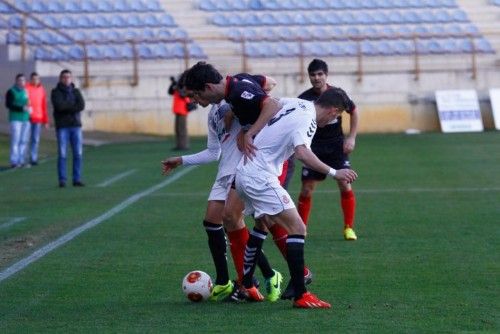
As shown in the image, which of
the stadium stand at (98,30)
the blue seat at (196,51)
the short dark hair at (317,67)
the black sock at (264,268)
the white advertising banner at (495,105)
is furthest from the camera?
the blue seat at (196,51)

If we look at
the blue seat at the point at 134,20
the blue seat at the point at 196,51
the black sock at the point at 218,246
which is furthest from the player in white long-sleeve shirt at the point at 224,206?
the blue seat at the point at 134,20

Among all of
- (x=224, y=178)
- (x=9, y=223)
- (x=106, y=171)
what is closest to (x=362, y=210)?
(x=9, y=223)

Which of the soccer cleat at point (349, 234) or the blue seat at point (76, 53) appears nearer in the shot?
the soccer cleat at point (349, 234)

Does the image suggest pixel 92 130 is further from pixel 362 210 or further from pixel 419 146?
pixel 362 210

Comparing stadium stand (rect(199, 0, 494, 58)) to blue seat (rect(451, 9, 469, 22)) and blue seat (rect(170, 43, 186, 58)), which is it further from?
blue seat (rect(170, 43, 186, 58))

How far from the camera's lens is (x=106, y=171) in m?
23.2

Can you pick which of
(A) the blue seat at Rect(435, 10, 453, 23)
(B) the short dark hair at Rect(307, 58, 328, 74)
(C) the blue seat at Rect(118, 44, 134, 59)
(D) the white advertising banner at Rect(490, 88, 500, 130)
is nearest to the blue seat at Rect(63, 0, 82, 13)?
(C) the blue seat at Rect(118, 44, 134, 59)

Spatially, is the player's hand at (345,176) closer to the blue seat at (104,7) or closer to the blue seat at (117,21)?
the blue seat at (117,21)

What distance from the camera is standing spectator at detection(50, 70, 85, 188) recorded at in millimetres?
19547

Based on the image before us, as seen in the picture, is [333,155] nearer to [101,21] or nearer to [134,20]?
[134,20]

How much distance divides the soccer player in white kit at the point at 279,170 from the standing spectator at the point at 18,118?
17.3 meters

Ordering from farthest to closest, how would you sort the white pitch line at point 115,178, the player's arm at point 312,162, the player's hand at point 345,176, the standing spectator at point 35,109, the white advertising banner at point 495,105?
the white advertising banner at point 495,105 < the standing spectator at point 35,109 < the white pitch line at point 115,178 < the player's hand at point 345,176 < the player's arm at point 312,162

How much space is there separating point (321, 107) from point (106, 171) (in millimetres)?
15431

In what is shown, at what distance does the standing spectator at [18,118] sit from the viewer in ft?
81.6
